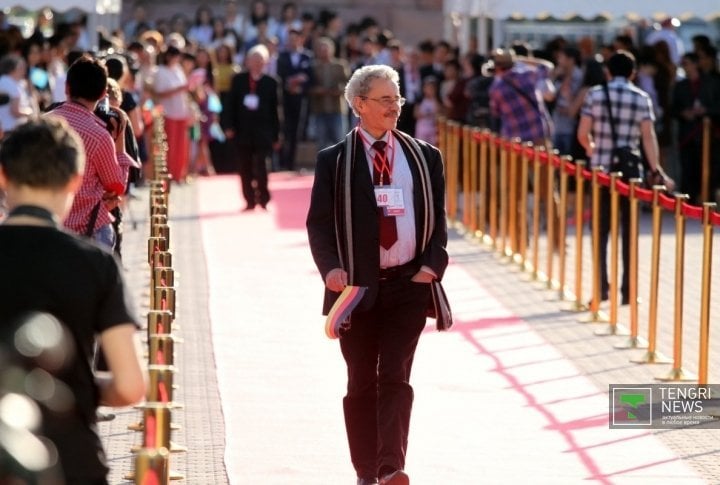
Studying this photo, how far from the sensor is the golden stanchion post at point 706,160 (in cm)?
2253

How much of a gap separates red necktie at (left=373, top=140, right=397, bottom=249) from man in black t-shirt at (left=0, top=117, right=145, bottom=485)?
3.13 meters

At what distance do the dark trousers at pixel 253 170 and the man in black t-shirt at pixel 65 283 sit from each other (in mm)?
16687

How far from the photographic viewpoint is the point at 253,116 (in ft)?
70.5

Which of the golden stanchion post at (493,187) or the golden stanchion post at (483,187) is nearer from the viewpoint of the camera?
the golden stanchion post at (493,187)

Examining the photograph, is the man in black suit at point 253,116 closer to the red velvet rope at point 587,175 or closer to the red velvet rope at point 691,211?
the red velvet rope at point 587,175

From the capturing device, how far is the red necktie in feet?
26.1

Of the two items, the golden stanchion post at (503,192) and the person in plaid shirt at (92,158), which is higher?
the person in plaid shirt at (92,158)

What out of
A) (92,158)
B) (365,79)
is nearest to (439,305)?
(365,79)

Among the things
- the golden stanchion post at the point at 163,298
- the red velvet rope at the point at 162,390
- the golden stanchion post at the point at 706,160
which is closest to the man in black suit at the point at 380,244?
the golden stanchion post at the point at 163,298

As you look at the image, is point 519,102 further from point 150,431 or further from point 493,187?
point 150,431

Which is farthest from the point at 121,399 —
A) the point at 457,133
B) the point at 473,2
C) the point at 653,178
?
the point at 473,2

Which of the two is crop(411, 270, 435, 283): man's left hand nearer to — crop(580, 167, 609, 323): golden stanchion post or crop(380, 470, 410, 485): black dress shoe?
crop(380, 470, 410, 485): black dress shoe

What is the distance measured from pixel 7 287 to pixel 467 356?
7.69 metres

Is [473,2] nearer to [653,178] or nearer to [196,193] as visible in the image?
[196,193]
